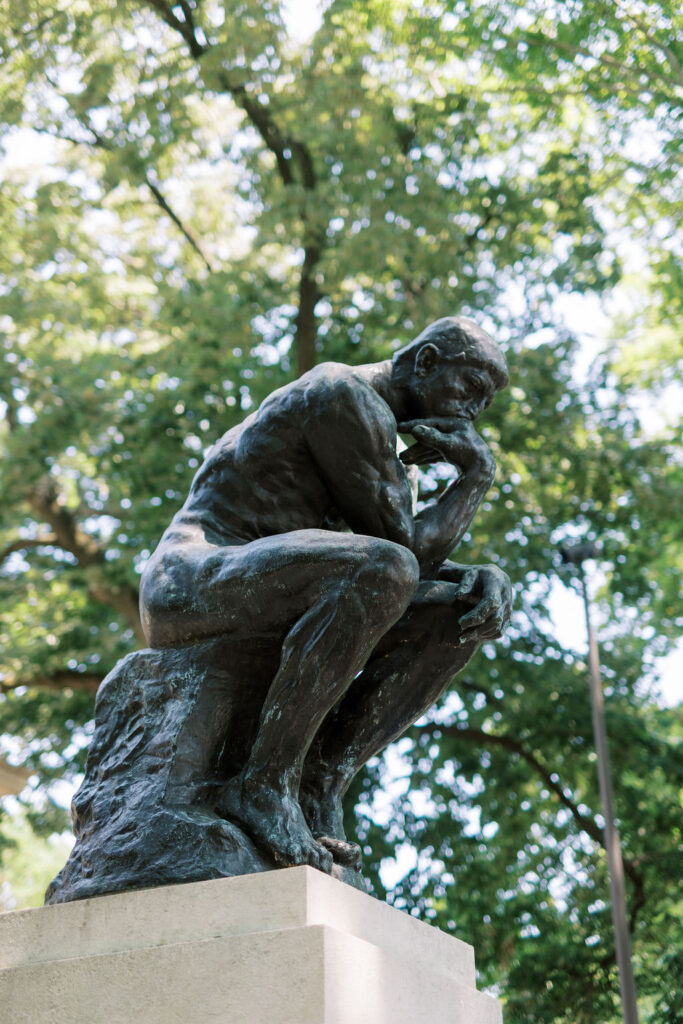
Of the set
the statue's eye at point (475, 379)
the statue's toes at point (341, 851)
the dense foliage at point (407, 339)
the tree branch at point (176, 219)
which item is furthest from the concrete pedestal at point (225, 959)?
the tree branch at point (176, 219)

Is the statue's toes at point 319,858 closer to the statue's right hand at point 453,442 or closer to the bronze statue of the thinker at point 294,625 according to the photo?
the bronze statue of the thinker at point 294,625

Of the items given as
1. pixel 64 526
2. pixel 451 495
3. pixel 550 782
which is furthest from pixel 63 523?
pixel 451 495

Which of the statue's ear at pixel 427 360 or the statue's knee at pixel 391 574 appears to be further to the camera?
the statue's ear at pixel 427 360

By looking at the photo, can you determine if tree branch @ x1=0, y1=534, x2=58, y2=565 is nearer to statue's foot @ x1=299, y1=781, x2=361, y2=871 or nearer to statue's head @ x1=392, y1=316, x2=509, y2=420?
statue's head @ x1=392, y1=316, x2=509, y2=420

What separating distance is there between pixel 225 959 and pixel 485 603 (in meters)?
1.48

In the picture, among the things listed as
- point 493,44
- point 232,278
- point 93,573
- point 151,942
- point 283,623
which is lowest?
point 151,942

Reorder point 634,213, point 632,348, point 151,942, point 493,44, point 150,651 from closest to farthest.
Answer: point 151,942 < point 150,651 < point 493,44 < point 634,213 < point 632,348

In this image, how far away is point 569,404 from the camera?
42.9 feet

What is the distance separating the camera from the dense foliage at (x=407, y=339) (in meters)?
12.6

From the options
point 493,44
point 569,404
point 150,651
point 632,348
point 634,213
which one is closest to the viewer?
point 150,651

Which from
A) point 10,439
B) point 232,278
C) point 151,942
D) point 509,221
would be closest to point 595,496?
point 509,221

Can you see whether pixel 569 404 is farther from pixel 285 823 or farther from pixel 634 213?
pixel 285 823

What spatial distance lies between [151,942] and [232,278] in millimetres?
10842

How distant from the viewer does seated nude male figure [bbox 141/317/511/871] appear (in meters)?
Result: 3.80
